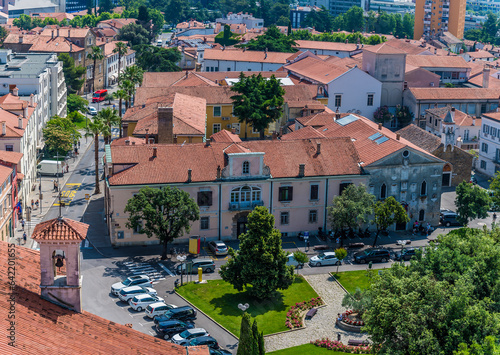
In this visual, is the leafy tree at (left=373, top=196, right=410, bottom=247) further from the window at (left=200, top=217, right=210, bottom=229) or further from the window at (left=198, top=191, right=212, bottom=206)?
the window at (left=200, top=217, right=210, bottom=229)

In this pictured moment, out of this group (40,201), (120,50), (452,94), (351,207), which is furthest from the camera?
(120,50)

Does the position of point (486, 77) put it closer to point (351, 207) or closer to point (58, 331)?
point (351, 207)

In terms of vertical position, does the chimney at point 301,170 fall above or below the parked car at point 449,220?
above

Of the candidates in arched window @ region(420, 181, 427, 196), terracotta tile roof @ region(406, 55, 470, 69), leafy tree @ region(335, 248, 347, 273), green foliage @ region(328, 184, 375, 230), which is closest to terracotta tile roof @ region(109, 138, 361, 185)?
green foliage @ region(328, 184, 375, 230)

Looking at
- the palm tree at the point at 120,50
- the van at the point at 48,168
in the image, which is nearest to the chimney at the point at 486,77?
the palm tree at the point at 120,50

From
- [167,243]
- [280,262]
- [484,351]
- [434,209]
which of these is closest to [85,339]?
[484,351]

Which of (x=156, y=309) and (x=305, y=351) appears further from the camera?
(x=156, y=309)

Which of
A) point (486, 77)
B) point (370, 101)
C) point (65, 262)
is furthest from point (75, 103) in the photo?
point (65, 262)

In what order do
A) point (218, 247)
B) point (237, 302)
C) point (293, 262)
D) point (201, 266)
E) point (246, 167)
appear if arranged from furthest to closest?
point (246, 167) < point (218, 247) < point (293, 262) < point (201, 266) < point (237, 302)

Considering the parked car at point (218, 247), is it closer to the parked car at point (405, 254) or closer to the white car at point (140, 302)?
the white car at point (140, 302)
